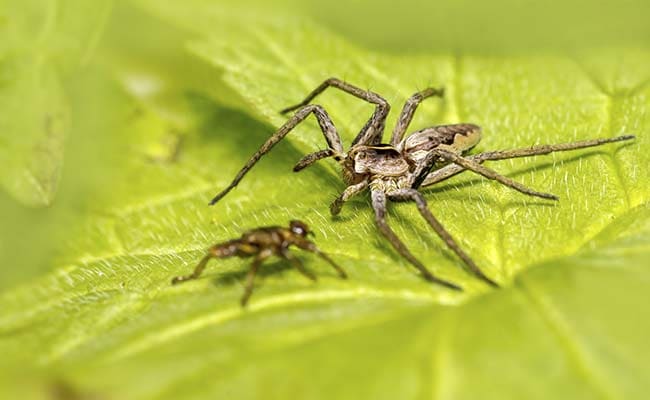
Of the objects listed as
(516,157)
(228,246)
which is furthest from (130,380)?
(516,157)

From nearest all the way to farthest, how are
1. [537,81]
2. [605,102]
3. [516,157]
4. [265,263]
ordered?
[265,263] < [516,157] < [605,102] < [537,81]

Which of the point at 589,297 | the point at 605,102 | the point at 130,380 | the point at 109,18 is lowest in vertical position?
the point at 130,380

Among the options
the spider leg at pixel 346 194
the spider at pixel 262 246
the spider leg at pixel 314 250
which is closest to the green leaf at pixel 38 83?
the spider at pixel 262 246

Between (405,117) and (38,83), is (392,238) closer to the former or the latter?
(405,117)

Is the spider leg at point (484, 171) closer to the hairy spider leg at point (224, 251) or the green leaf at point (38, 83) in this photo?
the hairy spider leg at point (224, 251)

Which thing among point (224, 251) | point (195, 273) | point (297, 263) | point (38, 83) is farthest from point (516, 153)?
point (38, 83)

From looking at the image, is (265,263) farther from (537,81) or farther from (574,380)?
(537,81)
